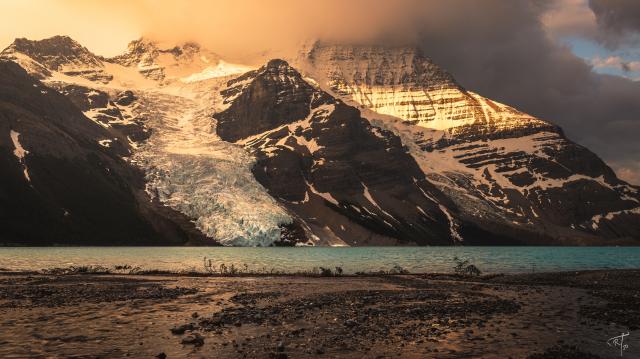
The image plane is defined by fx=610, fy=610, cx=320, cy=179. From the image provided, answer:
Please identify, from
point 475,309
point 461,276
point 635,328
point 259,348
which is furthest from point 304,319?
point 461,276

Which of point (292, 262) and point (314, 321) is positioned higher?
point (292, 262)

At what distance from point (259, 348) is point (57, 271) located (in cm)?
6092

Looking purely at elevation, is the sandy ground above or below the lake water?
below

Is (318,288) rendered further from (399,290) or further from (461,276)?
(461,276)

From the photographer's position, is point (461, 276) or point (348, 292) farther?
point (461, 276)

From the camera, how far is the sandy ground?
2728 centimetres

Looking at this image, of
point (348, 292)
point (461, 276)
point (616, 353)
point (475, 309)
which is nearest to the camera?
point (616, 353)

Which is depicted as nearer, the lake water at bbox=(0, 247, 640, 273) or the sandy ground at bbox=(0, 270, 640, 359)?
the sandy ground at bbox=(0, 270, 640, 359)

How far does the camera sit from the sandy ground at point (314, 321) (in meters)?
27.3

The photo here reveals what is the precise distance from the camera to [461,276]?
7756 cm

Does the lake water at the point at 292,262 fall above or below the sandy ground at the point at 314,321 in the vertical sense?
above

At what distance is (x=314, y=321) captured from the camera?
35781 mm

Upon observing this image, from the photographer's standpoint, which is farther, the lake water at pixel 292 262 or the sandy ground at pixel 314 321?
the lake water at pixel 292 262

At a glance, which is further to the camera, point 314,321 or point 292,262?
point 292,262
